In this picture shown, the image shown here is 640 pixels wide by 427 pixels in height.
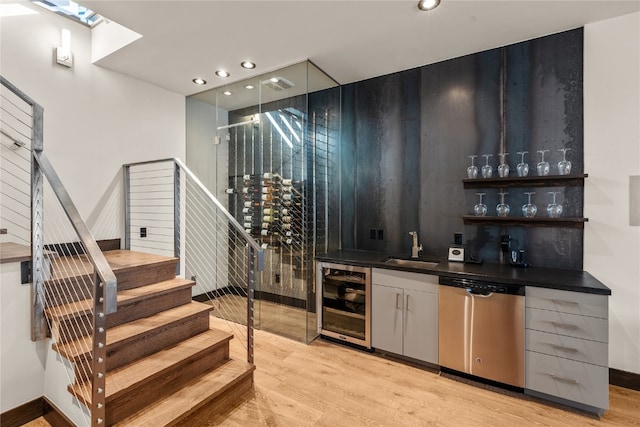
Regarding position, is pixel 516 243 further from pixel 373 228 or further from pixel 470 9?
pixel 470 9

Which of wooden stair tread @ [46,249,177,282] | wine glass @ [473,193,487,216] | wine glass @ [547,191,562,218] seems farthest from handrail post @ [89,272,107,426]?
wine glass @ [547,191,562,218]

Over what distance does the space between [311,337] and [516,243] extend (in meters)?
2.24

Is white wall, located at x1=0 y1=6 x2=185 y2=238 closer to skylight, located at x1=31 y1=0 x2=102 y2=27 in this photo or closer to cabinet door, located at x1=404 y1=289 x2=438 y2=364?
skylight, located at x1=31 y1=0 x2=102 y2=27

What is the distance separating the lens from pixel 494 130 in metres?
2.88

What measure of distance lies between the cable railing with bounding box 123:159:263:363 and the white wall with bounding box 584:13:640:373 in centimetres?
333

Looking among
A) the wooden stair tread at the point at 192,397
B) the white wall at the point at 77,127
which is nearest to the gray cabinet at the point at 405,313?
the wooden stair tread at the point at 192,397

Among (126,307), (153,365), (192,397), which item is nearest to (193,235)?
(126,307)

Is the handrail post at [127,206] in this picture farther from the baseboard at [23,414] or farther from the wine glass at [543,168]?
the wine glass at [543,168]

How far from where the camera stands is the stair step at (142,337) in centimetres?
187

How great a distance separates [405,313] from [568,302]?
1.19m

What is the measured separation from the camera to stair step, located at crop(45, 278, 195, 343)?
1966mm

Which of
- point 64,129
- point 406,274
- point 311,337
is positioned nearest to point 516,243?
point 406,274

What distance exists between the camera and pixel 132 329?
214cm

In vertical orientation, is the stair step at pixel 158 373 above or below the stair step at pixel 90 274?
below
